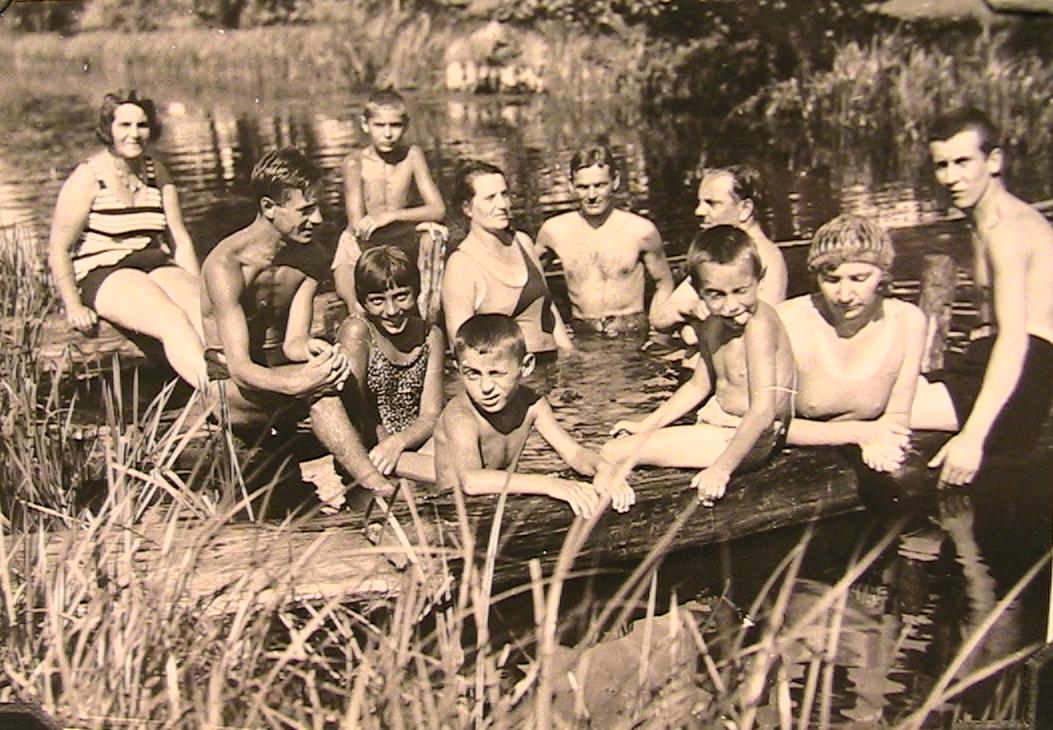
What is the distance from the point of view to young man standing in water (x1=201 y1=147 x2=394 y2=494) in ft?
11.1

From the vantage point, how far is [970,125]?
3131 mm

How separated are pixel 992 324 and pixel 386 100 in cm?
149

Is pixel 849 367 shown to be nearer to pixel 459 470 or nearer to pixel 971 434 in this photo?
pixel 971 434

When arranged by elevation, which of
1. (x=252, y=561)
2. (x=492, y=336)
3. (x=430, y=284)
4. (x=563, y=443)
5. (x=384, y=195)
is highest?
(x=384, y=195)

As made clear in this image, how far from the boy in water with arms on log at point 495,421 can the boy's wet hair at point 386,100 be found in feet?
1.76

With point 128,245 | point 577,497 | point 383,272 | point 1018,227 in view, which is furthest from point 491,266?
point 1018,227

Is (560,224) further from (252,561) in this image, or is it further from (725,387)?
(252,561)

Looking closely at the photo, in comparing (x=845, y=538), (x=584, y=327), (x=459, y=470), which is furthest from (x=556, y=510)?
(x=845, y=538)

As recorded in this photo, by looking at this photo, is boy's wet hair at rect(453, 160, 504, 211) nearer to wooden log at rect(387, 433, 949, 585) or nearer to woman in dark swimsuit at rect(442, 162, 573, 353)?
woman in dark swimsuit at rect(442, 162, 573, 353)

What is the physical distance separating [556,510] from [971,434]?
942mm

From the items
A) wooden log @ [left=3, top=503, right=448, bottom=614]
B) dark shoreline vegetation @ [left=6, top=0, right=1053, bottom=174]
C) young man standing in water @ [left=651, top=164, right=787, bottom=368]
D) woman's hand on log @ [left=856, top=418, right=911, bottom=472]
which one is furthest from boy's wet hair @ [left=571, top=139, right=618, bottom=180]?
wooden log @ [left=3, top=503, right=448, bottom=614]

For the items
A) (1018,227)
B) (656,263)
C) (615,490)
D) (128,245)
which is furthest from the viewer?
(128,245)

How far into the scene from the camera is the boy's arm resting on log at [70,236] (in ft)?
11.6

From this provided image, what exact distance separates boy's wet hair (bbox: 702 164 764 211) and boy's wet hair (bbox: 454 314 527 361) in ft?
1.90
